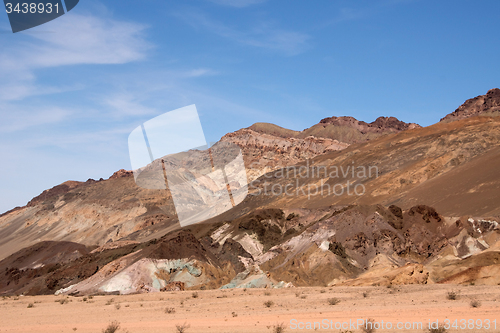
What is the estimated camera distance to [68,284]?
120 ft

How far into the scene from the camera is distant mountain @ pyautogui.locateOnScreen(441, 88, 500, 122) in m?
119

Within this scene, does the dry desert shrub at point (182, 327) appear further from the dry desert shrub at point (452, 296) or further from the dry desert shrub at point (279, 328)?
the dry desert shrub at point (452, 296)

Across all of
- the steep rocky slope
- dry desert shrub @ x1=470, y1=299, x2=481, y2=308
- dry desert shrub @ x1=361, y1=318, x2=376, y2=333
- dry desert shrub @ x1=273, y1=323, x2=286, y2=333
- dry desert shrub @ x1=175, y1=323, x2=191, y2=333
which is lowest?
the steep rocky slope

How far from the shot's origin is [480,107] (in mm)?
Answer: 124312

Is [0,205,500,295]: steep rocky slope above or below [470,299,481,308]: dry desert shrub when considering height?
below

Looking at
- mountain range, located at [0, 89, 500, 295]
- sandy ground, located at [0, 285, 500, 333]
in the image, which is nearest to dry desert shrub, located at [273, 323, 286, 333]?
sandy ground, located at [0, 285, 500, 333]

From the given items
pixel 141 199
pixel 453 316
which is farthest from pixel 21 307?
pixel 141 199

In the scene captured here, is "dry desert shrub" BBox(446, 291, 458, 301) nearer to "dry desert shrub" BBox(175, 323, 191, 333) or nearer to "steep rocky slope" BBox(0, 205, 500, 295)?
"steep rocky slope" BBox(0, 205, 500, 295)

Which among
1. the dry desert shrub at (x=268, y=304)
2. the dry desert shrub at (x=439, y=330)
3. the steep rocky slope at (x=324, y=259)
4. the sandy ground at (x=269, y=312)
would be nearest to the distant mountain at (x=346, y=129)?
the steep rocky slope at (x=324, y=259)

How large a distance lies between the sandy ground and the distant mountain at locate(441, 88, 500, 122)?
116 meters

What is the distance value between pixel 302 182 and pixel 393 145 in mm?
16730

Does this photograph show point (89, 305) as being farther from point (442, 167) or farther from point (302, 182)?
point (302, 182)

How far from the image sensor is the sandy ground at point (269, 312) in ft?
41.1

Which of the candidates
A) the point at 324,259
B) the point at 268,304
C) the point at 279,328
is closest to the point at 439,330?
the point at 279,328
